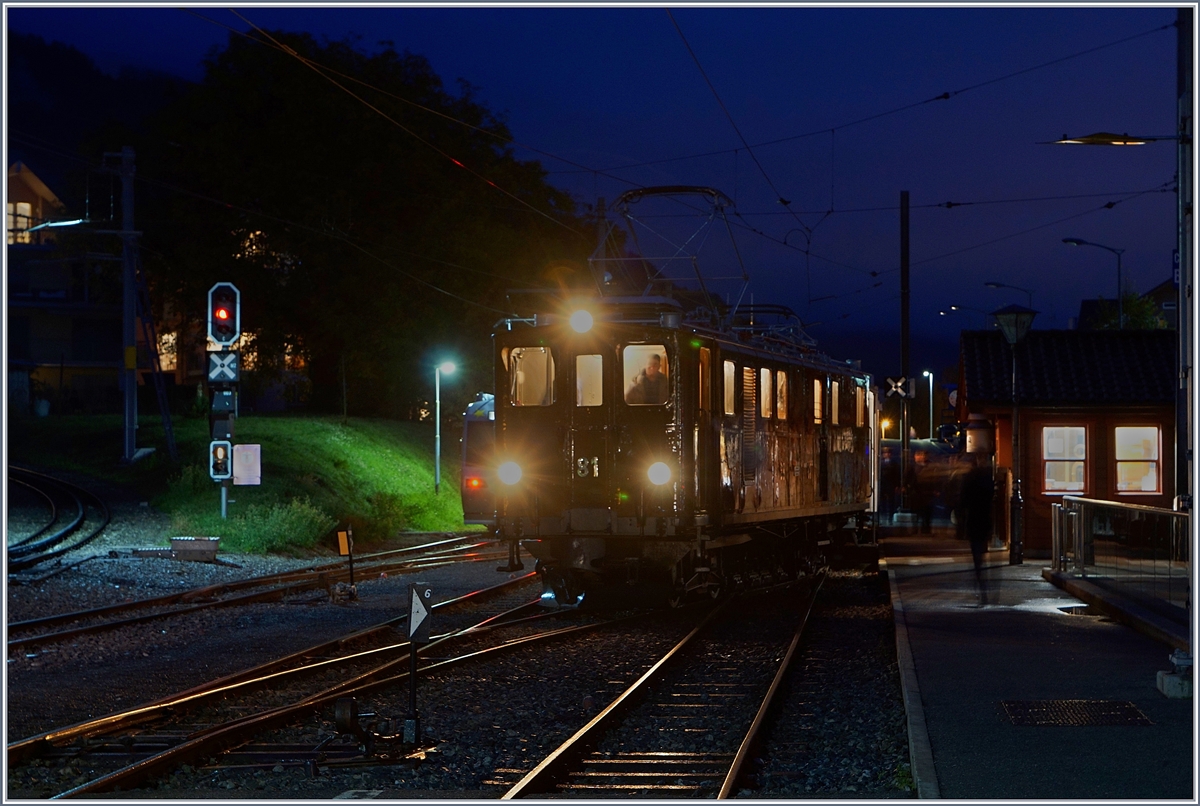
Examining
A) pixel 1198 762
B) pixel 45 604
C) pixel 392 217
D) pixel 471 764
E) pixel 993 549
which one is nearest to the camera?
pixel 1198 762

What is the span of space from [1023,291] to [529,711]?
4665cm

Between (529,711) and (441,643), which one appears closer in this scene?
(529,711)

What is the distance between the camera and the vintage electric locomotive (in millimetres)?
15719

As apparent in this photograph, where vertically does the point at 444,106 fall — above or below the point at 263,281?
above

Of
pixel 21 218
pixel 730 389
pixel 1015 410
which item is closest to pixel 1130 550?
pixel 730 389

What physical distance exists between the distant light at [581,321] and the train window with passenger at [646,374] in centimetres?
55

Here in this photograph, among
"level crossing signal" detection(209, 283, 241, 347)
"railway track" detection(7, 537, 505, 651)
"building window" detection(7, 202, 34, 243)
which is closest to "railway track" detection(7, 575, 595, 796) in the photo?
"railway track" detection(7, 537, 505, 651)

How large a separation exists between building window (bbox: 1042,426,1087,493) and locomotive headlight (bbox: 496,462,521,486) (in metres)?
11.1

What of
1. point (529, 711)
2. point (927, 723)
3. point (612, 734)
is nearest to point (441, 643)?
point (529, 711)

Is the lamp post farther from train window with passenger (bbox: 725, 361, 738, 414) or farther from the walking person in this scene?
train window with passenger (bbox: 725, 361, 738, 414)

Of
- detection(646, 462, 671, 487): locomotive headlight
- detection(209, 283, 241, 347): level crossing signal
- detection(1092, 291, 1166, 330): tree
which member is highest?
detection(1092, 291, 1166, 330): tree

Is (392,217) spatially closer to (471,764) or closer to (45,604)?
(45,604)

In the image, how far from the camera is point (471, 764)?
29.0ft

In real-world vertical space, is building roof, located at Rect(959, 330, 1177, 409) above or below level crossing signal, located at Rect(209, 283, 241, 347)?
below
